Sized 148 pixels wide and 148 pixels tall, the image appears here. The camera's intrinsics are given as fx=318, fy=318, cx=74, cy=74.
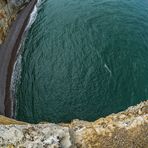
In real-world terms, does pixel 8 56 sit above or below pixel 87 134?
below

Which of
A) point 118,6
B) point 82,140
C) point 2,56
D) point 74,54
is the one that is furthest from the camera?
point 118,6

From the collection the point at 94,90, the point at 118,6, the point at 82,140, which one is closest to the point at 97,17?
the point at 118,6

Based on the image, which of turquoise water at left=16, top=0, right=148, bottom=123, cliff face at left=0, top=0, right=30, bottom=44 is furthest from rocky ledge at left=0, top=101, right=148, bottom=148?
cliff face at left=0, top=0, right=30, bottom=44

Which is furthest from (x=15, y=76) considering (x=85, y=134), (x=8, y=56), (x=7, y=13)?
(x=85, y=134)

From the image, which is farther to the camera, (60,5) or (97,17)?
(60,5)

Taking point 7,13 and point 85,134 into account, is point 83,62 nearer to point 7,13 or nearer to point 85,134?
point 7,13

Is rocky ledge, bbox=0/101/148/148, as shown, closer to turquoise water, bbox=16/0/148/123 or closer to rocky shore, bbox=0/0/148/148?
rocky shore, bbox=0/0/148/148

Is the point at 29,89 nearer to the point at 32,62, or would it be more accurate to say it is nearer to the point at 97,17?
the point at 32,62
